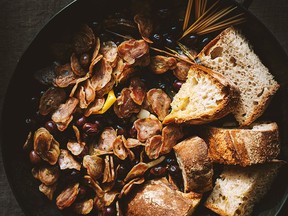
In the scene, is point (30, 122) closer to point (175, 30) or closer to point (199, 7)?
point (175, 30)

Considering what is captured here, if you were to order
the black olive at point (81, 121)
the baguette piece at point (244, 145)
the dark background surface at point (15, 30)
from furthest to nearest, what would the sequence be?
the dark background surface at point (15, 30)
the black olive at point (81, 121)
the baguette piece at point (244, 145)

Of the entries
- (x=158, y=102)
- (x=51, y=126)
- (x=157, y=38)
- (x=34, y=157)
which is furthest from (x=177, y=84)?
(x=34, y=157)

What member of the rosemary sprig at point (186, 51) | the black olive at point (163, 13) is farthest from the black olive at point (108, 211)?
the black olive at point (163, 13)

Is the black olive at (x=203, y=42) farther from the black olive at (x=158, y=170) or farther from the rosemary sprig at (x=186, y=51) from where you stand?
the black olive at (x=158, y=170)

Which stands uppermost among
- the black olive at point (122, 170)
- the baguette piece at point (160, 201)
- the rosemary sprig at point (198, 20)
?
the rosemary sprig at point (198, 20)

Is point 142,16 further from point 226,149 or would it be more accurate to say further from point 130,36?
point 226,149

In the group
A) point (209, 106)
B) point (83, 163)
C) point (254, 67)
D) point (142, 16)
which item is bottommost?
point (83, 163)

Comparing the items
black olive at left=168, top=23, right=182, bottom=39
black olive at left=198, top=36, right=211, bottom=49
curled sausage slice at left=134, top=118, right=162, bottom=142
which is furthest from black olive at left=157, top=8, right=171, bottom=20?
curled sausage slice at left=134, top=118, right=162, bottom=142

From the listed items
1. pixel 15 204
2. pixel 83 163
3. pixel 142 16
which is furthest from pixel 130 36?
pixel 15 204
